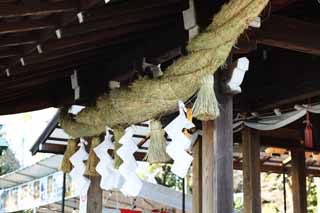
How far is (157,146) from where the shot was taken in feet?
11.3

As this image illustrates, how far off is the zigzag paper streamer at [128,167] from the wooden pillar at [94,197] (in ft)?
3.21

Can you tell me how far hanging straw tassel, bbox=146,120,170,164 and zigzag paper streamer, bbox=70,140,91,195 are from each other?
54.7 inches

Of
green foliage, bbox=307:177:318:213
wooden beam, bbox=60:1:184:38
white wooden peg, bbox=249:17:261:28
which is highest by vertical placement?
wooden beam, bbox=60:1:184:38

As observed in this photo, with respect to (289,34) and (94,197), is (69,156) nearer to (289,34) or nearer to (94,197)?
(94,197)

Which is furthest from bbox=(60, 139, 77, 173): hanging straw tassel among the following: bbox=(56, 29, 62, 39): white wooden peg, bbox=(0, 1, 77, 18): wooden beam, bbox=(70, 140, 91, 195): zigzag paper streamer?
bbox=(0, 1, 77, 18): wooden beam

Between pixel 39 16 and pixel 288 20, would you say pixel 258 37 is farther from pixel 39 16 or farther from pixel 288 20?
pixel 39 16

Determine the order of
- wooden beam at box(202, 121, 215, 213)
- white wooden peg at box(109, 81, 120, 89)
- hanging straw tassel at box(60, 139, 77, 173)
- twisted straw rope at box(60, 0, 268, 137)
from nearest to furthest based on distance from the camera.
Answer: twisted straw rope at box(60, 0, 268, 137), wooden beam at box(202, 121, 215, 213), white wooden peg at box(109, 81, 120, 89), hanging straw tassel at box(60, 139, 77, 173)

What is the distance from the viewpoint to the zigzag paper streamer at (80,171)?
473 cm

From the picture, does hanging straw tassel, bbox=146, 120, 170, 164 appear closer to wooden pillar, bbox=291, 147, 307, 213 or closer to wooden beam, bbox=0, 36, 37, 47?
wooden beam, bbox=0, 36, 37, 47

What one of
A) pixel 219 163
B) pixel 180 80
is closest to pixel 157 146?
pixel 180 80

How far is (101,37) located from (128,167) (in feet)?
3.38

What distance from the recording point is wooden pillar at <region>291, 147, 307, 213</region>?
255 inches

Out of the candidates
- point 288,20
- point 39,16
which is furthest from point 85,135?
point 288,20

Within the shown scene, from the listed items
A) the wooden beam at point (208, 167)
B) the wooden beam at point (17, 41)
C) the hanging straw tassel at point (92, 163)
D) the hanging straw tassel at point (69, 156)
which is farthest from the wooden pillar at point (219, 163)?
the hanging straw tassel at point (69, 156)
